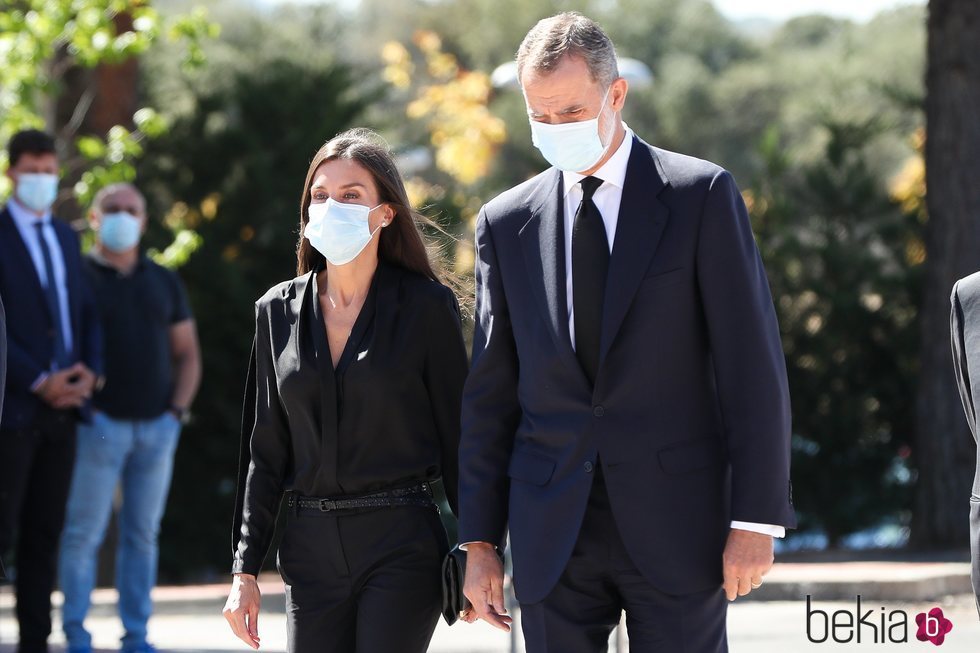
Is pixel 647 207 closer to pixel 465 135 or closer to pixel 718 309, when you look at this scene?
pixel 718 309

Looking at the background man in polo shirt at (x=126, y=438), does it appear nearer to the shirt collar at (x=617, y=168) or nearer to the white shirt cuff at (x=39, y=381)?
the white shirt cuff at (x=39, y=381)

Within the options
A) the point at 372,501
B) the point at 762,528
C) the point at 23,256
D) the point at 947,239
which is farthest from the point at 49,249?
the point at 947,239

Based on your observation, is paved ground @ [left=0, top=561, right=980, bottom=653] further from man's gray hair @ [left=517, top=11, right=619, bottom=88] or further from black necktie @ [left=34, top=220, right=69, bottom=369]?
man's gray hair @ [left=517, top=11, right=619, bottom=88]

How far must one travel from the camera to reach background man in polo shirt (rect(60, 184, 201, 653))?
740 centimetres

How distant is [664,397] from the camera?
11.5 feet

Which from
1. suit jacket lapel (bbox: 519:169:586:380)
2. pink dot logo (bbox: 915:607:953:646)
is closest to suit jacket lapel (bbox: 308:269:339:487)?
suit jacket lapel (bbox: 519:169:586:380)

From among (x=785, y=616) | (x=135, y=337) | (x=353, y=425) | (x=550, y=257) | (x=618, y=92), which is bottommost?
(x=785, y=616)

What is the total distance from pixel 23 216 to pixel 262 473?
352 centimetres

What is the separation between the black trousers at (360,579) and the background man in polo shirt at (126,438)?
11.6 ft

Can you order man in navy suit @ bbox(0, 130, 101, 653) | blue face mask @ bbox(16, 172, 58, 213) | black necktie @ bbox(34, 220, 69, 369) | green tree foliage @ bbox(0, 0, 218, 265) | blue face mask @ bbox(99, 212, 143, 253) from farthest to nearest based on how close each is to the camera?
green tree foliage @ bbox(0, 0, 218, 265) < blue face mask @ bbox(99, 212, 143, 253) < blue face mask @ bbox(16, 172, 58, 213) < black necktie @ bbox(34, 220, 69, 369) < man in navy suit @ bbox(0, 130, 101, 653)

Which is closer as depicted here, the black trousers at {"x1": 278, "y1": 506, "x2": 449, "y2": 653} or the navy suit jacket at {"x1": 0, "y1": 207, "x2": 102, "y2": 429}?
the black trousers at {"x1": 278, "y1": 506, "x2": 449, "y2": 653}

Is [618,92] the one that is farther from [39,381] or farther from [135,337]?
[135,337]

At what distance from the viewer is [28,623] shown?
277 inches

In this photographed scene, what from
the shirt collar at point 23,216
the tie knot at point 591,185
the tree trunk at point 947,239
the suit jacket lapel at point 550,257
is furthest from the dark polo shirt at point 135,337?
the tree trunk at point 947,239
